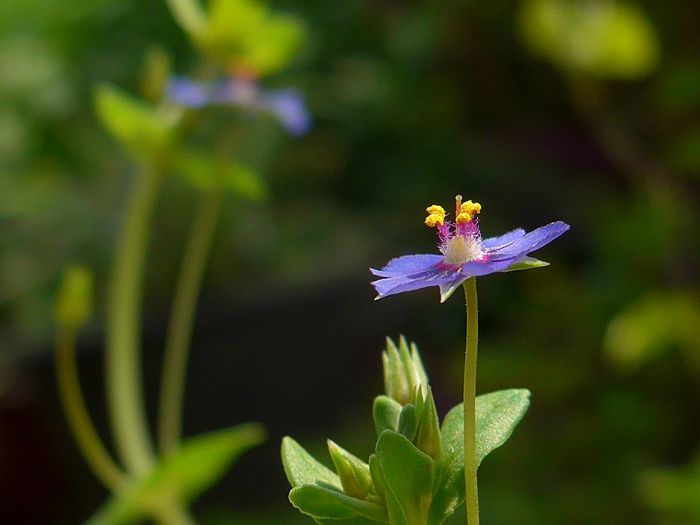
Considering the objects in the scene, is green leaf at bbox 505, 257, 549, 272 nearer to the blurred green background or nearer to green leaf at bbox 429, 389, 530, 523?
green leaf at bbox 429, 389, 530, 523

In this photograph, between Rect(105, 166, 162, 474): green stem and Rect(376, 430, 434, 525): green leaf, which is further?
Rect(105, 166, 162, 474): green stem

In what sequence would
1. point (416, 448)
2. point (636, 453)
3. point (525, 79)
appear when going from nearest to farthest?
point (416, 448)
point (636, 453)
point (525, 79)

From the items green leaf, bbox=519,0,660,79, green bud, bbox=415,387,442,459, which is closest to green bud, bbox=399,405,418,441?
green bud, bbox=415,387,442,459

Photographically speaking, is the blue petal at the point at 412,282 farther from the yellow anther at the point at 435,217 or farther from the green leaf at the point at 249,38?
the green leaf at the point at 249,38

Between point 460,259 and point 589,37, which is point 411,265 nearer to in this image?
point 460,259

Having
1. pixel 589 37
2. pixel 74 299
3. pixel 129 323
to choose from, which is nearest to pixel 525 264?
pixel 74 299

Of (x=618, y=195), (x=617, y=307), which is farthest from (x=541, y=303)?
(x=618, y=195)

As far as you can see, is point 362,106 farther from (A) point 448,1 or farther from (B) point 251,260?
(B) point 251,260
